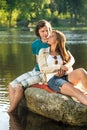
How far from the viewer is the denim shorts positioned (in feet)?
29.1

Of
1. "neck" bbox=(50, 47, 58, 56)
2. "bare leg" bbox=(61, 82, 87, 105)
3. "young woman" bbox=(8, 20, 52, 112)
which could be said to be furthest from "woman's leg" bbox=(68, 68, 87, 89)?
"young woman" bbox=(8, 20, 52, 112)

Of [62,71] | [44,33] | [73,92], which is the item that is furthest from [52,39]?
[73,92]

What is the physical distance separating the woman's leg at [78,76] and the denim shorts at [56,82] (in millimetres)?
126

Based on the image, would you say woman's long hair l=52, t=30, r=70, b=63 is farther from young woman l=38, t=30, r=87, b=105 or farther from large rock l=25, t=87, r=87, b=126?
large rock l=25, t=87, r=87, b=126

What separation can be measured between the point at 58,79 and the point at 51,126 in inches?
38.5

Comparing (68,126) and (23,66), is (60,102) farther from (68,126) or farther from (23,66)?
(23,66)

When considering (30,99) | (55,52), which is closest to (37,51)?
(55,52)

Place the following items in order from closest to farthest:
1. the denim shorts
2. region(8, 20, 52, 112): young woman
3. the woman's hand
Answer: the denim shorts → the woman's hand → region(8, 20, 52, 112): young woman

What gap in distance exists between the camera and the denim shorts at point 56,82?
8.86m

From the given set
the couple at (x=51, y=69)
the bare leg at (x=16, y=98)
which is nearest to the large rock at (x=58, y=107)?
the couple at (x=51, y=69)

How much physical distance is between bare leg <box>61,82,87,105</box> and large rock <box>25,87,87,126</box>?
84mm

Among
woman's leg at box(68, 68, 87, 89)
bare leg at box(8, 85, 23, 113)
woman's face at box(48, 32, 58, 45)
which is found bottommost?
bare leg at box(8, 85, 23, 113)

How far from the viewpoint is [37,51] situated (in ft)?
31.1

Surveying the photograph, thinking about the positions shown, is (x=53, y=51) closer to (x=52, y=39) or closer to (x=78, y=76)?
(x=52, y=39)
